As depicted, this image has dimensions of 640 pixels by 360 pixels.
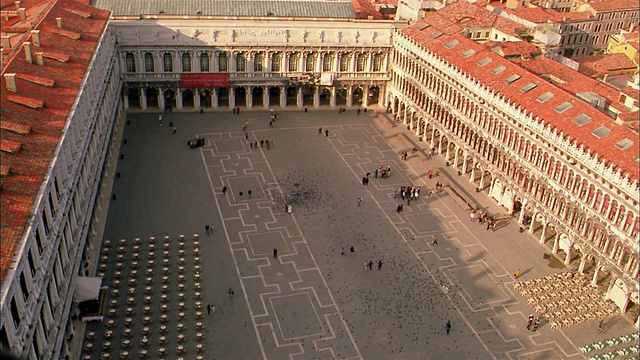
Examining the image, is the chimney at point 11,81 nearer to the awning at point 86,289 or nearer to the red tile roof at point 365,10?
the awning at point 86,289

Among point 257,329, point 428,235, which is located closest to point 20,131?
point 257,329

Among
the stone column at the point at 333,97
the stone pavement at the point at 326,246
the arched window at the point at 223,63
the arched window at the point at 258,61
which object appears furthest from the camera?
the stone column at the point at 333,97

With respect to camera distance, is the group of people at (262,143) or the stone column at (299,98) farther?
the stone column at (299,98)

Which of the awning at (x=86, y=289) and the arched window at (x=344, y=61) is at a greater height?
the arched window at (x=344, y=61)

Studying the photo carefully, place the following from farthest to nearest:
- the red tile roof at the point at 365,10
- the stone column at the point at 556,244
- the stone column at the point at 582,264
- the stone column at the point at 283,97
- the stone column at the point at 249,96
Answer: the red tile roof at the point at 365,10, the stone column at the point at 283,97, the stone column at the point at 249,96, the stone column at the point at 556,244, the stone column at the point at 582,264

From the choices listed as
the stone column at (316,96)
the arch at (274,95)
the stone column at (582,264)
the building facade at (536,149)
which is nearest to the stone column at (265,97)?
the arch at (274,95)

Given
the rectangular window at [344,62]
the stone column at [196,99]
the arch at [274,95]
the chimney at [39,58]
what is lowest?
the arch at [274,95]

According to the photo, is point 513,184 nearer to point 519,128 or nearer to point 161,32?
point 519,128
